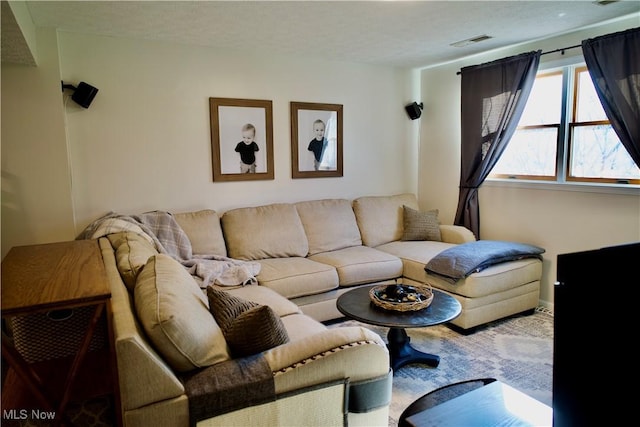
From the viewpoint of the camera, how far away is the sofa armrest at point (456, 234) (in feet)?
13.4

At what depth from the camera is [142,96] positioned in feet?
11.4

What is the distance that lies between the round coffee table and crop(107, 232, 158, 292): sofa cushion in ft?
3.89

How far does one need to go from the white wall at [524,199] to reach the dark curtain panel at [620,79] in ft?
0.59

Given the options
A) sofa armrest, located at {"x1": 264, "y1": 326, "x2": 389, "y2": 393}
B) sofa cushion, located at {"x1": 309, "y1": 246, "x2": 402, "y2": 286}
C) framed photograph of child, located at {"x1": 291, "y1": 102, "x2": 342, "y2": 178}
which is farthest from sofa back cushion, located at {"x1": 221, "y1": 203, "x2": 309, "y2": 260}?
sofa armrest, located at {"x1": 264, "y1": 326, "x2": 389, "y2": 393}

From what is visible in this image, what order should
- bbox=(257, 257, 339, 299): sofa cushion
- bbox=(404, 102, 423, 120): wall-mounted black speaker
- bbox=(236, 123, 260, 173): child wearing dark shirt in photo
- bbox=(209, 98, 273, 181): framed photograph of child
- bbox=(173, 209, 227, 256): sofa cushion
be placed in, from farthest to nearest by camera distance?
bbox=(404, 102, 423, 120): wall-mounted black speaker, bbox=(236, 123, 260, 173): child wearing dark shirt in photo, bbox=(209, 98, 273, 181): framed photograph of child, bbox=(173, 209, 227, 256): sofa cushion, bbox=(257, 257, 339, 299): sofa cushion

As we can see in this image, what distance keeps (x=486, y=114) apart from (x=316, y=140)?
5.52 feet

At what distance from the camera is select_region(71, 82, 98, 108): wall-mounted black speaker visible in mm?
3191

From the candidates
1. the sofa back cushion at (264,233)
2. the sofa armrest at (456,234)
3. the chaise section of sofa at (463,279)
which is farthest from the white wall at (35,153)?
the sofa armrest at (456,234)

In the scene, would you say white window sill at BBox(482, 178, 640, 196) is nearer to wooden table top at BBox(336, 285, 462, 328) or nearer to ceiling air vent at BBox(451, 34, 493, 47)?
ceiling air vent at BBox(451, 34, 493, 47)

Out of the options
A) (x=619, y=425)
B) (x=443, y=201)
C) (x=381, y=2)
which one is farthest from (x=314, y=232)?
(x=619, y=425)

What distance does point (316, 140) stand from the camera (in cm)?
433

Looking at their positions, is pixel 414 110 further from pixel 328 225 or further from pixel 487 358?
pixel 487 358

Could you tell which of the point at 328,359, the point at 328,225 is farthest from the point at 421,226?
the point at 328,359

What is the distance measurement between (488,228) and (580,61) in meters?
1.68
